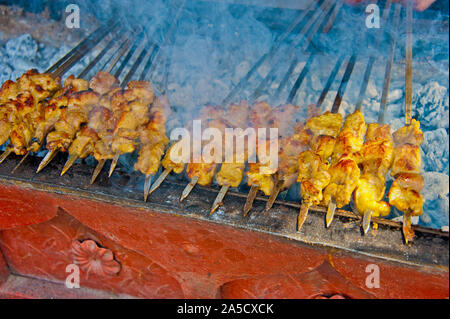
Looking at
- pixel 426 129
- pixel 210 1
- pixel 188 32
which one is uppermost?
pixel 210 1

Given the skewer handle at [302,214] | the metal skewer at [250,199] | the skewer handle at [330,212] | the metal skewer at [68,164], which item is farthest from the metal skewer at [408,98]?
the metal skewer at [68,164]

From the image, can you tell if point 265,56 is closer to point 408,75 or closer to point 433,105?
point 408,75

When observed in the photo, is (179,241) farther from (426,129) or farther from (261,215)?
(426,129)

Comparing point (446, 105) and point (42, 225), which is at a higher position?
point (446, 105)

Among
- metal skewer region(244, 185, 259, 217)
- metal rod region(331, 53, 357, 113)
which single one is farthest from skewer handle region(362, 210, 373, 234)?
metal rod region(331, 53, 357, 113)

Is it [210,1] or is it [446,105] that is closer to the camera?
[446,105]

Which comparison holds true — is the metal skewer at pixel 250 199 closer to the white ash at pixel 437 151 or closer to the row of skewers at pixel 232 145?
the row of skewers at pixel 232 145

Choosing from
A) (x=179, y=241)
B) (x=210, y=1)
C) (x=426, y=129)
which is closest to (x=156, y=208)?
(x=179, y=241)
